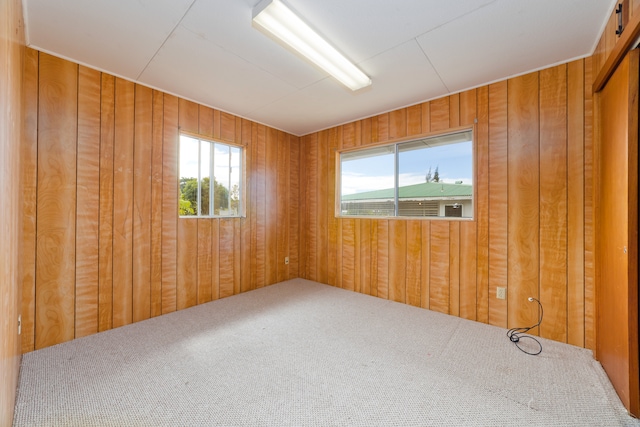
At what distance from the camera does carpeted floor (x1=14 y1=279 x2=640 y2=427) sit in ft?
4.62

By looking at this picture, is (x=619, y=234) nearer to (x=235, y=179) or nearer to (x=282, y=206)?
(x=282, y=206)

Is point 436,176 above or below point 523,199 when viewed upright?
above

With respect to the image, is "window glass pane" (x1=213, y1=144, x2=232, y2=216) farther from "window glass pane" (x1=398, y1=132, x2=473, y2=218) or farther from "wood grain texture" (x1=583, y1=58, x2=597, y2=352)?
"wood grain texture" (x1=583, y1=58, x2=597, y2=352)

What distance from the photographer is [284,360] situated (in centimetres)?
195

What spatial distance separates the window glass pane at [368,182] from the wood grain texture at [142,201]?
245 centimetres

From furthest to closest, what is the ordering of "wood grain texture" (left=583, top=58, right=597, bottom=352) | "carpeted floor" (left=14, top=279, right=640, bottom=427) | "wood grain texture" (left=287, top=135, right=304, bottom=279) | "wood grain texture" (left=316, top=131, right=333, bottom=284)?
"wood grain texture" (left=287, top=135, right=304, bottom=279) → "wood grain texture" (left=316, top=131, right=333, bottom=284) → "wood grain texture" (left=583, top=58, right=597, bottom=352) → "carpeted floor" (left=14, top=279, right=640, bottom=427)

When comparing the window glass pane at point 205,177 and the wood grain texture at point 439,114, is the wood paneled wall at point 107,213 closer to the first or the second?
the window glass pane at point 205,177

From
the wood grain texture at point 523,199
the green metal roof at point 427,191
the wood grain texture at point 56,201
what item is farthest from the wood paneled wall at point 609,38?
the wood grain texture at point 56,201

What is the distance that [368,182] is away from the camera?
365 cm

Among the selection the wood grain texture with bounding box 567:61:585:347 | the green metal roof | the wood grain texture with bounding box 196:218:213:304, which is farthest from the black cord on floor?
the wood grain texture with bounding box 196:218:213:304

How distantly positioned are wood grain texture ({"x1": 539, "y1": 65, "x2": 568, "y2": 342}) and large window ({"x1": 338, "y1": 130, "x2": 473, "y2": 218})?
1.99ft

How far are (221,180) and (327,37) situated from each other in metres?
2.18

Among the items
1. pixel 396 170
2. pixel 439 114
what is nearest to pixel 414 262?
pixel 396 170

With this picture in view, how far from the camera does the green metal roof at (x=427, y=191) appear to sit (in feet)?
9.30
